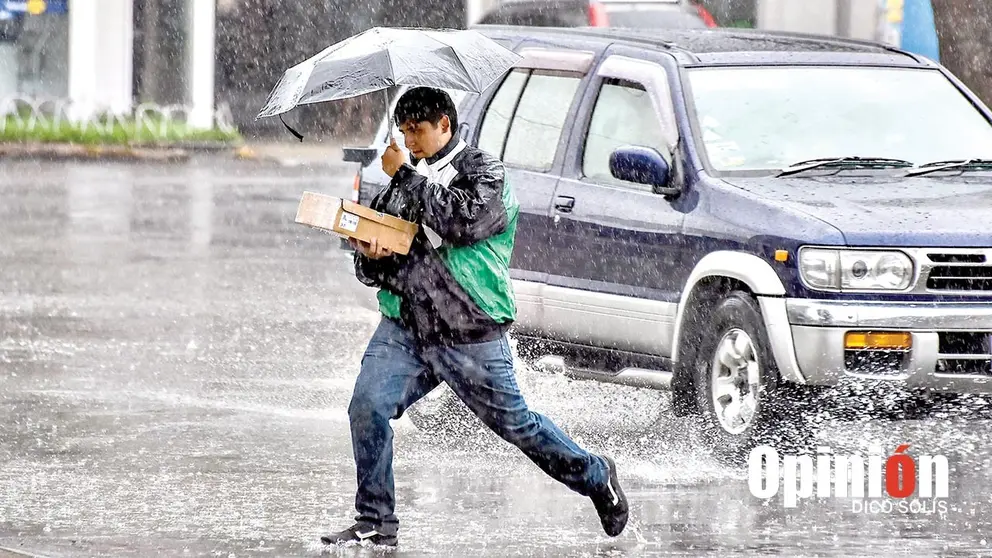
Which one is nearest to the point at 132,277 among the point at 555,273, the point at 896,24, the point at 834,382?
the point at 555,273

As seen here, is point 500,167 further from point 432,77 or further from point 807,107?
point 807,107

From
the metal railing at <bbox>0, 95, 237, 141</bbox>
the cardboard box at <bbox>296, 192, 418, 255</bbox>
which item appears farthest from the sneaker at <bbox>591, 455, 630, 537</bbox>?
the metal railing at <bbox>0, 95, 237, 141</bbox>

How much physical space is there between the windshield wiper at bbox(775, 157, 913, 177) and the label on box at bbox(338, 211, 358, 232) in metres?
2.99

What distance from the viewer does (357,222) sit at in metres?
6.86

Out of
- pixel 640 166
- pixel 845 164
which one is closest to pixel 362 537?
pixel 640 166

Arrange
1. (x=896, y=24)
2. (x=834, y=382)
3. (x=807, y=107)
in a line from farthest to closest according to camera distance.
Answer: (x=896, y=24), (x=807, y=107), (x=834, y=382)

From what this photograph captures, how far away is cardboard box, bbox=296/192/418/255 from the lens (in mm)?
6863

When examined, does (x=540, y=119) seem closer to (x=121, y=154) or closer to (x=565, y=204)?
(x=565, y=204)

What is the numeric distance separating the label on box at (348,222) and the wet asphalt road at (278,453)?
43.8 inches

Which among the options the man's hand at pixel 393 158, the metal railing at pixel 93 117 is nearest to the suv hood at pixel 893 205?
the man's hand at pixel 393 158

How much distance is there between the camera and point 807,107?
387 inches

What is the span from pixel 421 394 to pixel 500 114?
12.1ft

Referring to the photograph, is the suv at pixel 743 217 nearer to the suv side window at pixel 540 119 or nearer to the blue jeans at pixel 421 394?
the suv side window at pixel 540 119

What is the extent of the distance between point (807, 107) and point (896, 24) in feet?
55.5
